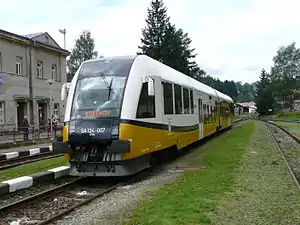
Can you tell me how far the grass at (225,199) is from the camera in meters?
6.25

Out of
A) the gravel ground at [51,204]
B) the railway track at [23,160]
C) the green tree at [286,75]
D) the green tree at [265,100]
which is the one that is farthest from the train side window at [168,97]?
the green tree at [265,100]

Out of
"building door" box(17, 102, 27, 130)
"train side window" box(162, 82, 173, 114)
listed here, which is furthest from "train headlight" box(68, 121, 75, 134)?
"building door" box(17, 102, 27, 130)

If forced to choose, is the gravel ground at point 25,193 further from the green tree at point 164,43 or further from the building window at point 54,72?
the green tree at point 164,43

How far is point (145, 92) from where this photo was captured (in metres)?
10.8

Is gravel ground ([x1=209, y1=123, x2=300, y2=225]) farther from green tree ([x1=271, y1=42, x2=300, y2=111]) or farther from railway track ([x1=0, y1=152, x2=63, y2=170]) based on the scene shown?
green tree ([x1=271, y1=42, x2=300, y2=111])

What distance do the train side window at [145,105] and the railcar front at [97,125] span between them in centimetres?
57

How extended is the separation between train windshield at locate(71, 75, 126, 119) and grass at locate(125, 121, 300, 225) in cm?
250

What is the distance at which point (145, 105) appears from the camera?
35.4 feet

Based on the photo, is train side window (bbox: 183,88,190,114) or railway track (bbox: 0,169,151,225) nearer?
railway track (bbox: 0,169,151,225)

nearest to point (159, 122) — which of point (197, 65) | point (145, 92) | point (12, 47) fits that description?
point (145, 92)

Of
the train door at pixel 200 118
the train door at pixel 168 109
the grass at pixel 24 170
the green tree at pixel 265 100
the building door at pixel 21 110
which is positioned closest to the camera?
the grass at pixel 24 170

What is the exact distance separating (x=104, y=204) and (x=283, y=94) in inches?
3689

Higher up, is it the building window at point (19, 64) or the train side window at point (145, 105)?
the building window at point (19, 64)

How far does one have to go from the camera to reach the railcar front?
983 cm
